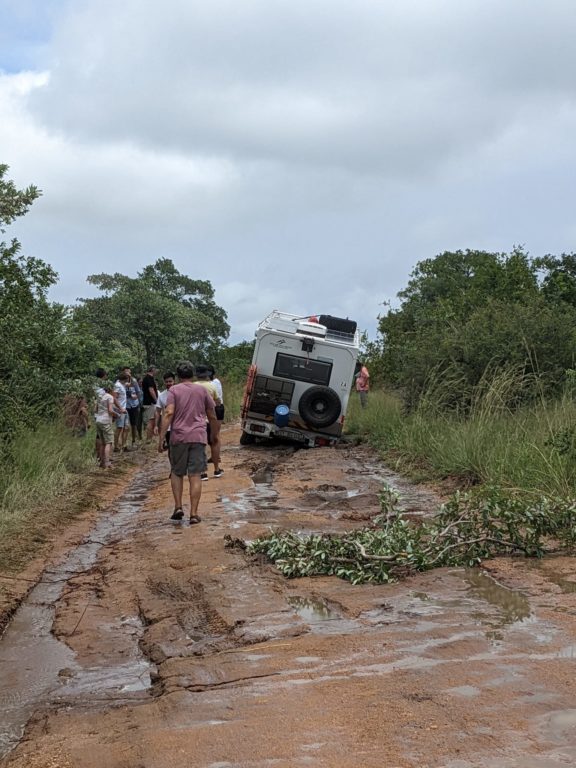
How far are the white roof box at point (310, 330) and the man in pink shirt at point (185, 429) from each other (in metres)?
7.40

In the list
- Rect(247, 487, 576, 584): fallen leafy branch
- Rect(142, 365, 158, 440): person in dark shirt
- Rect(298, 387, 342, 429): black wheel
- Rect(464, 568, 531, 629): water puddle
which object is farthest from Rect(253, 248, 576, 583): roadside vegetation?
Rect(142, 365, 158, 440): person in dark shirt

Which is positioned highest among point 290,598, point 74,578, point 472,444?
point 472,444

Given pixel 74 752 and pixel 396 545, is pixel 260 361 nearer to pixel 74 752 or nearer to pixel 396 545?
pixel 396 545

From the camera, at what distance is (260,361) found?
677 inches

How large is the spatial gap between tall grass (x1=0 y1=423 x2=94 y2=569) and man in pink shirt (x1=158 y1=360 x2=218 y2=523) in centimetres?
154

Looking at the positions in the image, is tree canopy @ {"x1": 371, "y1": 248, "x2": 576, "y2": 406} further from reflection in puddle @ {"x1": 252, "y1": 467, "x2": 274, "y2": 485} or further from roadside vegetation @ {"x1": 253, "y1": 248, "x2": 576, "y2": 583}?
reflection in puddle @ {"x1": 252, "y1": 467, "x2": 274, "y2": 485}

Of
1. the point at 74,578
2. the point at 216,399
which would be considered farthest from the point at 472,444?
the point at 74,578

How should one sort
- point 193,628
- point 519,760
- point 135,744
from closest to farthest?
point 519,760
point 135,744
point 193,628

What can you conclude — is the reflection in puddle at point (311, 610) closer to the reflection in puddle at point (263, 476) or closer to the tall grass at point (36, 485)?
the tall grass at point (36, 485)

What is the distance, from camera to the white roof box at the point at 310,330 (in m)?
17.2

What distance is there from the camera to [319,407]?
17281 millimetres

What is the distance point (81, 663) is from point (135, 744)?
5.04 ft

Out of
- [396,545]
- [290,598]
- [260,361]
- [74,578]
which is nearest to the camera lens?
[290,598]

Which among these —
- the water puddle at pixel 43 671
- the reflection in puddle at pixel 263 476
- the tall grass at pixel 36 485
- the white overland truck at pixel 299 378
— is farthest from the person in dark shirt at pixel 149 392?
the water puddle at pixel 43 671
